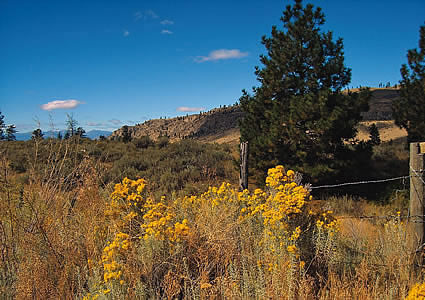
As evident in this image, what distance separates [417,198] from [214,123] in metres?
55.0

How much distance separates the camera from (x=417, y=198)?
3924 millimetres

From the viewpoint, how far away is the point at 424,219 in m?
3.89

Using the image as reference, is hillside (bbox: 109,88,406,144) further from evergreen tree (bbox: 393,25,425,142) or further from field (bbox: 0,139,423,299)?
field (bbox: 0,139,423,299)

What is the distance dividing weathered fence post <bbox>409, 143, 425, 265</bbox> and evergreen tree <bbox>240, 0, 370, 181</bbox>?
189 inches

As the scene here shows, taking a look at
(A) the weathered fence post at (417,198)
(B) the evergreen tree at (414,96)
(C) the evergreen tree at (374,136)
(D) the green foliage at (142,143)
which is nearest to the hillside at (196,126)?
(D) the green foliage at (142,143)

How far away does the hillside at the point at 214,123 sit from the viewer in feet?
147

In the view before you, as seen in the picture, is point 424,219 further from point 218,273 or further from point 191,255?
point 191,255

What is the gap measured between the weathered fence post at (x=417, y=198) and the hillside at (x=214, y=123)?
35.0m

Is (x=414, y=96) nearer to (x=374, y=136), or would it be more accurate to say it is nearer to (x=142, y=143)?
(x=374, y=136)

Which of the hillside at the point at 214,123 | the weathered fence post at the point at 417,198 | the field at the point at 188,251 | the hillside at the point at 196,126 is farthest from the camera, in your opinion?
the hillside at the point at 196,126

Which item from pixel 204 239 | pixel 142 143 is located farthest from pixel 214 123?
pixel 204 239

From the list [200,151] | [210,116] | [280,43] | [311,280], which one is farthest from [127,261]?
[210,116]

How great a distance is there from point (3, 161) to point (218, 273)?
291 centimetres

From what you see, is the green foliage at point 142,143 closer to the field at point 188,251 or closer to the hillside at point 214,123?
the field at point 188,251
